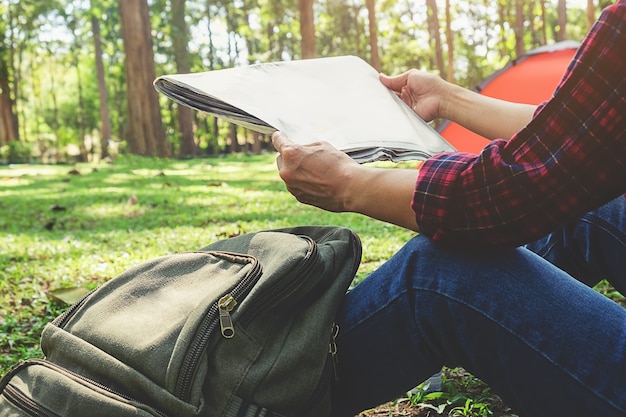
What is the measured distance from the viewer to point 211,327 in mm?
1054

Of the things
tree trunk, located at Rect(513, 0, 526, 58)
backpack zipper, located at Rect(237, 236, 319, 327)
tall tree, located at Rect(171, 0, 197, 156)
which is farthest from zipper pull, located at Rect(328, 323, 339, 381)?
tall tree, located at Rect(171, 0, 197, 156)

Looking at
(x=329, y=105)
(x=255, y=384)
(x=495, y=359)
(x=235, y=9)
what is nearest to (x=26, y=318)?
(x=329, y=105)

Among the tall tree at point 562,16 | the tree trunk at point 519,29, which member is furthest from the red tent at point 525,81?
the tree trunk at point 519,29

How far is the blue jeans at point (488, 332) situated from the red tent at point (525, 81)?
4561mm

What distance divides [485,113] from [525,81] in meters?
4.48

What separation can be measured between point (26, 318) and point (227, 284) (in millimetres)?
1705

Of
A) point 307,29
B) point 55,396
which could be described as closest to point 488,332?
point 55,396

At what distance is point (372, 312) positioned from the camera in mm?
1149

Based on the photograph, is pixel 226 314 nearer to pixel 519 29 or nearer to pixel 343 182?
pixel 343 182

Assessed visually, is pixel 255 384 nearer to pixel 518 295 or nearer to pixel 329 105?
pixel 518 295

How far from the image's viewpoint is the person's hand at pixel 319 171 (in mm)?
1223

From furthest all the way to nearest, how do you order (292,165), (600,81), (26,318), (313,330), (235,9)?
(235,9) < (26,318) < (292,165) < (313,330) < (600,81)

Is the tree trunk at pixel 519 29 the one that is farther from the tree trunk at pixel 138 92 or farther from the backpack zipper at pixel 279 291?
the backpack zipper at pixel 279 291

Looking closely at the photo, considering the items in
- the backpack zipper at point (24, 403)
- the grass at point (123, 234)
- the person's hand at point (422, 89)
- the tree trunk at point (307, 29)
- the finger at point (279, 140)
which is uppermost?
the tree trunk at point (307, 29)
